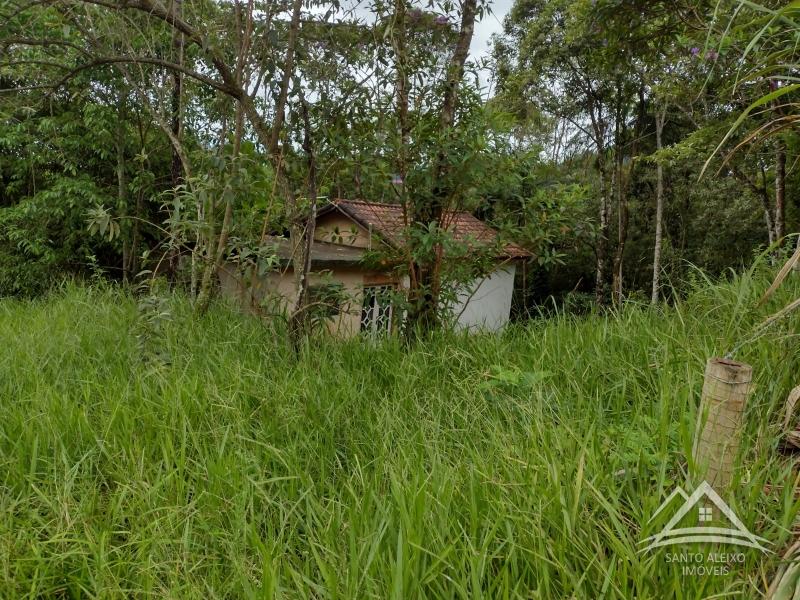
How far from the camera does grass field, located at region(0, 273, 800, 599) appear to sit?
138 cm

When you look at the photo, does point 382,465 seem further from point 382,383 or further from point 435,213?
point 435,213

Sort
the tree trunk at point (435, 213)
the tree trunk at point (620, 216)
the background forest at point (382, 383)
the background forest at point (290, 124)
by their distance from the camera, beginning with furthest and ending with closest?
the tree trunk at point (620, 216) < the tree trunk at point (435, 213) < the background forest at point (290, 124) < the background forest at point (382, 383)

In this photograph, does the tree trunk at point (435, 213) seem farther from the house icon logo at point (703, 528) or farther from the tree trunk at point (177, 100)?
the tree trunk at point (177, 100)

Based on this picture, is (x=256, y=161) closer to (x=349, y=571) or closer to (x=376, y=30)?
(x=376, y=30)

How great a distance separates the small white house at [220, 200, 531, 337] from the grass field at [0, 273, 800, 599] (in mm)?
680

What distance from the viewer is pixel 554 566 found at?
1.34m

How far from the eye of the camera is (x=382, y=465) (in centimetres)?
198

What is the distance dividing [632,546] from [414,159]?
2.98 metres

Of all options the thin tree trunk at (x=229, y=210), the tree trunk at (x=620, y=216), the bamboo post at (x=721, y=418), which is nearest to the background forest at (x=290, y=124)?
the thin tree trunk at (x=229, y=210)

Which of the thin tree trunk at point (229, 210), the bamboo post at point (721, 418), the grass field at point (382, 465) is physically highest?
the thin tree trunk at point (229, 210)

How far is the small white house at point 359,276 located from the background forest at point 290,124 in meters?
0.24

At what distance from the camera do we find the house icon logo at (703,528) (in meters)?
1.28

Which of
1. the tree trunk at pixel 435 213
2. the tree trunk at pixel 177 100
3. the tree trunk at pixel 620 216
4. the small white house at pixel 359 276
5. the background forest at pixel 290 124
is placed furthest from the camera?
the tree trunk at pixel 620 216

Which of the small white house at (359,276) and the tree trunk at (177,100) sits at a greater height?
the tree trunk at (177,100)
